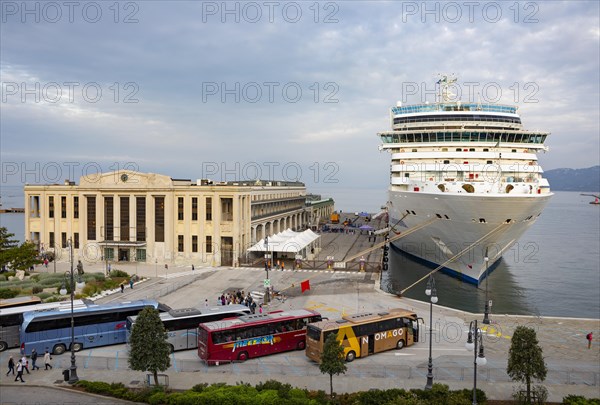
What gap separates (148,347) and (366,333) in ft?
32.4

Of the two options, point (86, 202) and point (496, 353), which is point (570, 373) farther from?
point (86, 202)

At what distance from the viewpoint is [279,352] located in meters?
22.1

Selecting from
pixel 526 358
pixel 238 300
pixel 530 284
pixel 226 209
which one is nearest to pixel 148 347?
pixel 526 358

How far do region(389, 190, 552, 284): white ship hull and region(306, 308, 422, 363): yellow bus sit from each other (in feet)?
40.9

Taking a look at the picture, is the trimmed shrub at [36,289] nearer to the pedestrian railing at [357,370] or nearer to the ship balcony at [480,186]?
the pedestrian railing at [357,370]

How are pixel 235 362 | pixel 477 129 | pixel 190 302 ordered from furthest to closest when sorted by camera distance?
pixel 477 129, pixel 190 302, pixel 235 362

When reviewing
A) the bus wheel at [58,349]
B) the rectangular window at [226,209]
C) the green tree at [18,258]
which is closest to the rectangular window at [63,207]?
the green tree at [18,258]

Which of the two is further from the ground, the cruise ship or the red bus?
the cruise ship

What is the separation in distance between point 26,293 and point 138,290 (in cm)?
750

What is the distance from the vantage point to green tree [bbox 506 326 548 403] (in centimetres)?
1533

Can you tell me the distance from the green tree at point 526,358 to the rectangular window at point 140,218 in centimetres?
4010

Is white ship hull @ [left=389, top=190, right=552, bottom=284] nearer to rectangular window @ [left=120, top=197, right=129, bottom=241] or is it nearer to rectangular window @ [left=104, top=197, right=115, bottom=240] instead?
rectangular window @ [left=120, top=197, right=129, bottom=241]

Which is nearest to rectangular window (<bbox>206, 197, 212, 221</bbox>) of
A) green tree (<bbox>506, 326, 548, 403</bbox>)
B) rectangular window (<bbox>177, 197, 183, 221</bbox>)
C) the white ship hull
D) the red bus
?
rectangular window (<bbox>177, 197, 183, 221</bbox>)

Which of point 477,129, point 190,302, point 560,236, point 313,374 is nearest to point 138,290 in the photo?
point 190,302
